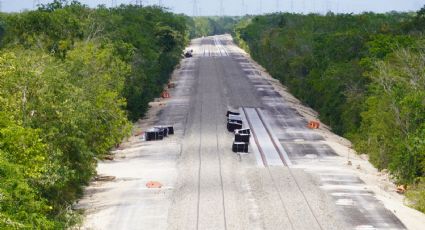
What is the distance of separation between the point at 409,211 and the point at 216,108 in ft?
164

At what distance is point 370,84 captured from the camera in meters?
78.7

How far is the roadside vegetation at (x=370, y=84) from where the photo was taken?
56225 millimetres

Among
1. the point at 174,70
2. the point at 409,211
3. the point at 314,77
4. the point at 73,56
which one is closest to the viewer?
the point at 409,211

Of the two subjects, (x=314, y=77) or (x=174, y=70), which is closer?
(x=314, y=77)

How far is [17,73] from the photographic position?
1535 inches

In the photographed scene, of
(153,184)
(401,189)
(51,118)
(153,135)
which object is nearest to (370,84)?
(153,135)

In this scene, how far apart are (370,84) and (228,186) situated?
33540 millimetres

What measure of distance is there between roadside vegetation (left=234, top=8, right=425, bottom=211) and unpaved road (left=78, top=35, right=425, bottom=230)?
3.64 m

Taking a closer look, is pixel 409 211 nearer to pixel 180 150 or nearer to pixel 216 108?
pixel 180 150

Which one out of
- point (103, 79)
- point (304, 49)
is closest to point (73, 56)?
point (103, 79)

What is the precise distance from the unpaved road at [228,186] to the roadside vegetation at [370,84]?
364 centimetres

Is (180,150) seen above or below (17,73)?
below

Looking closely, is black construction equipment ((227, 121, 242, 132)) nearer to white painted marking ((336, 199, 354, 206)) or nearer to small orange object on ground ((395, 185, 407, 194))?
small orange object on ground ((395, 185, 407, 194))

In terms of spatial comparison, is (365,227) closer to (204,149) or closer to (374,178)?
(374,178)
